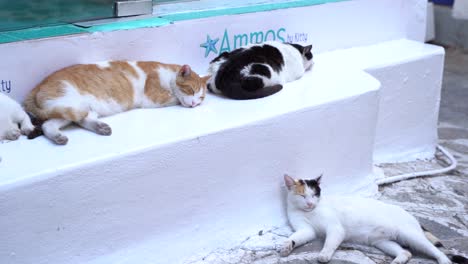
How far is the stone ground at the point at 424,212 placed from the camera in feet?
9.55

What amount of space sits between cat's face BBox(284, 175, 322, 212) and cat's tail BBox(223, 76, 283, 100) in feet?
1.61

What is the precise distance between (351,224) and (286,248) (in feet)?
1.24

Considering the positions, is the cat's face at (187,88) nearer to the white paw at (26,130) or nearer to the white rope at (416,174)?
the white paw at (26,130)

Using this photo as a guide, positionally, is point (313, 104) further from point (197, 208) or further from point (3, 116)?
point (3, 116)

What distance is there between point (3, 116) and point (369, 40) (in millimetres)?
2731

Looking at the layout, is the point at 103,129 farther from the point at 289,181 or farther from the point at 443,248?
the point at 443,248

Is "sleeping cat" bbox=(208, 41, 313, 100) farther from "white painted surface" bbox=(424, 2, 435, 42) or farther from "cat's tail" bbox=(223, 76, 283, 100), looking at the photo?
"white painted surface" bbox=(424, 2, 435, 42)

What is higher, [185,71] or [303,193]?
[185,71]

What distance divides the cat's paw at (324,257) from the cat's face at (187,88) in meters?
1.00

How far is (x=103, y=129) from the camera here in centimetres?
267

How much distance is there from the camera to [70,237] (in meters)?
2.48

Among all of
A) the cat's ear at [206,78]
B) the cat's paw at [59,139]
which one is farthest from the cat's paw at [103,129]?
the cat's ear at [206,78]

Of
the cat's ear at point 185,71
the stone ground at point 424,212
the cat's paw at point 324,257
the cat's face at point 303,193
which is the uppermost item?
the cat's ear at point 185,71

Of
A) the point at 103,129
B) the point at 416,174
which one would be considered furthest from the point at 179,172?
the point at 416,174
